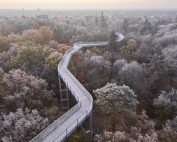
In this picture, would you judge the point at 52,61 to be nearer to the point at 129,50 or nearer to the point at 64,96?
the point at 64,96

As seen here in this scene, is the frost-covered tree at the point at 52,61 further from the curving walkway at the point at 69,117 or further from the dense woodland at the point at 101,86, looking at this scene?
the curving walkway at the point at 69,117

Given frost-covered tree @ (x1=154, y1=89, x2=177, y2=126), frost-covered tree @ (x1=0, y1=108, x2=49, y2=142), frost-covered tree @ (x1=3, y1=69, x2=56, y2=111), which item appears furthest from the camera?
frost-covered tree @ (x1=154, y1=89, x2=177, y2=126)

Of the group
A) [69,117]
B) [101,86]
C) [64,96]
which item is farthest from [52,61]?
[69,117]

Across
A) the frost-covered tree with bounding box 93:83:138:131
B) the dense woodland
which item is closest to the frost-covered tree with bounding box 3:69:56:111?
the dense woodland

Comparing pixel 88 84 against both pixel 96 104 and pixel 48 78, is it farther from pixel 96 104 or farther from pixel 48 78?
pixel 96 104

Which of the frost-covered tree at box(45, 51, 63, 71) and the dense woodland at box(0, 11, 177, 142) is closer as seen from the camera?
the dense woodland at box(0, 11, 177, 142)

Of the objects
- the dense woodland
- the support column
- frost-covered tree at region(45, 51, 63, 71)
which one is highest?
frost-covered tree at region(45, 51, 63, 71)

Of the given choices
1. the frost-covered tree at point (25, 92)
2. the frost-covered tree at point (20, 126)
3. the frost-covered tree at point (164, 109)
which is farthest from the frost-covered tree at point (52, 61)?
the frost-covered tree at point (164, 109)

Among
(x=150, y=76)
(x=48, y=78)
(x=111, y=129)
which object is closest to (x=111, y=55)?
(x=150, y=76)

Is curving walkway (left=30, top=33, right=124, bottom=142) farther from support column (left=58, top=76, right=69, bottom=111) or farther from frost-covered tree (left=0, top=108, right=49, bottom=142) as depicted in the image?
frost-covered tree (left=0, top=108, right=49, bottom=142)
